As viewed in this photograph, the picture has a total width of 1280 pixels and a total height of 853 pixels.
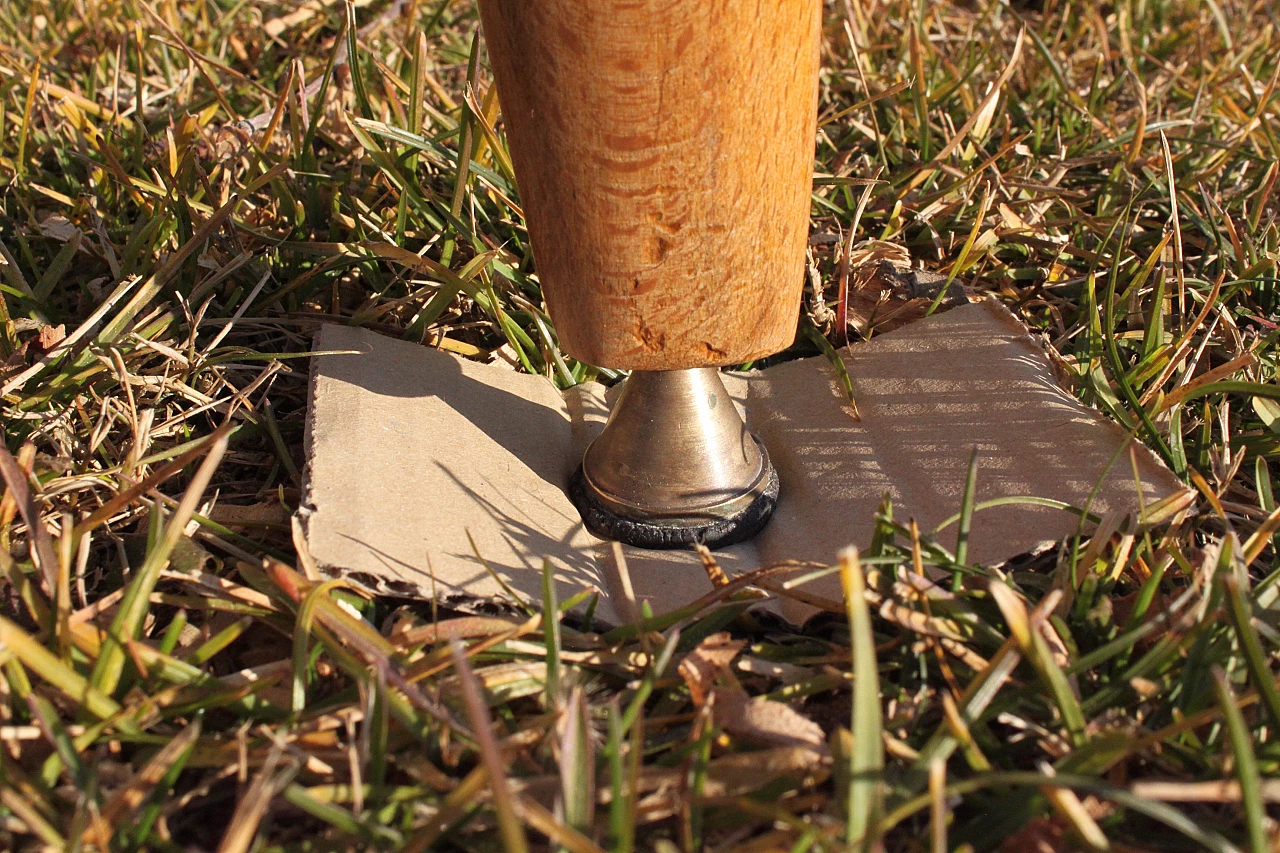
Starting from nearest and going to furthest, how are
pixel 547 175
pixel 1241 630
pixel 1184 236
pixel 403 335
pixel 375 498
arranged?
pixel 1241 630 → pixel 547 175 → pixel 375 498 → pixel 403 335 → pixel 1184 236

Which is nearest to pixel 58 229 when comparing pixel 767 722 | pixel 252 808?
pixel 252 808

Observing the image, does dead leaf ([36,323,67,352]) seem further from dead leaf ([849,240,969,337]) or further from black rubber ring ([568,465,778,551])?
dead leaf ([849,240,969,337])

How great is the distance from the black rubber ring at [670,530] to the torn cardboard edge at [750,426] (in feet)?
0.04

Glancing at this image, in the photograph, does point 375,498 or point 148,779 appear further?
point 375,498

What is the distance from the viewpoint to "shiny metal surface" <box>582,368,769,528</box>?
3.24 feet

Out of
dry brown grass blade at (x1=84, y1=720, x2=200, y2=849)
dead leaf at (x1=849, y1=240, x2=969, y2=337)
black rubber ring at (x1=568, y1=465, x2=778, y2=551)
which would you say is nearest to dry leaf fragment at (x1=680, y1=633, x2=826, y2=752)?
black rubber ring at (x1=568, y1=465, x2=778, y2=551)

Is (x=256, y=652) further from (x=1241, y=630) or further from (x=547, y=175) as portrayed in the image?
(x=1241, y=630)

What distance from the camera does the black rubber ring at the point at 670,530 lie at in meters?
1.01

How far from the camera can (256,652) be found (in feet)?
2.75

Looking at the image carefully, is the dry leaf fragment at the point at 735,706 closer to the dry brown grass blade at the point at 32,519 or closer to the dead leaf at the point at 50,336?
the dry brown grass blade at the point at 32,519

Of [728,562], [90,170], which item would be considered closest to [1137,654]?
[728,562]

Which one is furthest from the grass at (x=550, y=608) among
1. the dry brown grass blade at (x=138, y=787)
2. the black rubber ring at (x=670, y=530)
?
the black rubber ring at (x=670, y=530)

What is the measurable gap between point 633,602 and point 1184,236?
951 mm

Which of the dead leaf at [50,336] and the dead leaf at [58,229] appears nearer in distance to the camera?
the dead leaf at [50,336]
